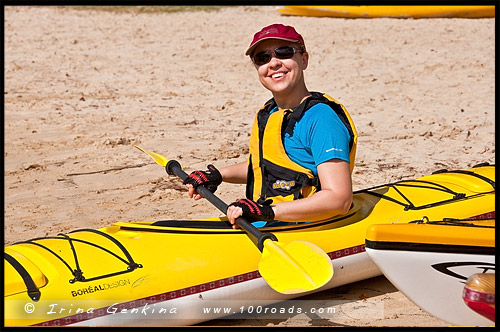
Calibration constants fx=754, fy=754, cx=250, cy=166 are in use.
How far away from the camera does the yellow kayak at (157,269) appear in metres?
→ 3.20

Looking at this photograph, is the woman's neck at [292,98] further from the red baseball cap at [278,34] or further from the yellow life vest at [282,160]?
the red baseball cap at [278,34]

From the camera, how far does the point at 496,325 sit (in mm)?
2994

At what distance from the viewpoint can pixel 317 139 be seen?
11.5ft

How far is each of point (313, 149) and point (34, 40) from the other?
7364 mm

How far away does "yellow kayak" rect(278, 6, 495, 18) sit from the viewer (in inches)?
424

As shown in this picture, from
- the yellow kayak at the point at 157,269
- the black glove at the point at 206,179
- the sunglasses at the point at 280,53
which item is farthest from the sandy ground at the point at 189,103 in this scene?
the sunglasses at the point at 280,53

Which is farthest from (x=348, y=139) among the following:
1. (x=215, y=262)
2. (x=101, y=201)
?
(x=101, y=201)

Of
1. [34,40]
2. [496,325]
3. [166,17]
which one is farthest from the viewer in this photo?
[166,17]

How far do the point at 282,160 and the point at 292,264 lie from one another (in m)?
0.61

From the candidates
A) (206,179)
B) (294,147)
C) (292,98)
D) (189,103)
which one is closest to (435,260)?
(294,147)

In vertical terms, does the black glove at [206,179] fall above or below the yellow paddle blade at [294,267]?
above

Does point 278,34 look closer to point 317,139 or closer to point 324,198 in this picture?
point 317,139

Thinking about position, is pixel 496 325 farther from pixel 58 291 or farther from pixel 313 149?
pixel 58 291

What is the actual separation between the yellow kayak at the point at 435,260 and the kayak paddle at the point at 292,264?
231 mm
